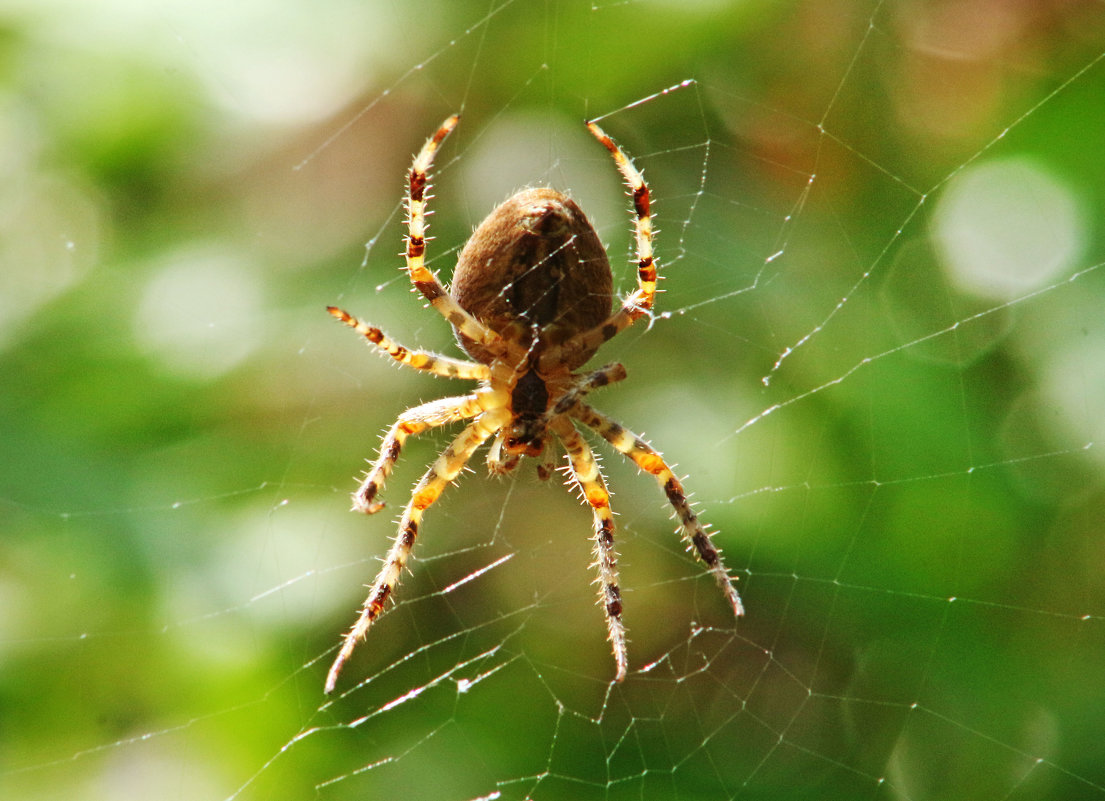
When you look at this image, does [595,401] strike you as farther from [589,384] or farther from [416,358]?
[416,358]

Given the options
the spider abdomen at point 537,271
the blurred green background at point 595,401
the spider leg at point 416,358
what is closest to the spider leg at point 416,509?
the spider leg at point 416,358

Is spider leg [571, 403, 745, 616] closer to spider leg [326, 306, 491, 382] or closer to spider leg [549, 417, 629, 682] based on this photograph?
spider leg [549, 417, 629, 682]

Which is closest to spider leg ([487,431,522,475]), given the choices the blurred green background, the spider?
the spider

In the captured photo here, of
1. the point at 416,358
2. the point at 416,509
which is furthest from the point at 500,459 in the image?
the point at 416,358

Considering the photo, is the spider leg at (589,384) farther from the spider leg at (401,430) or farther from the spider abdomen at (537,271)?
the spider leg at (401,430)

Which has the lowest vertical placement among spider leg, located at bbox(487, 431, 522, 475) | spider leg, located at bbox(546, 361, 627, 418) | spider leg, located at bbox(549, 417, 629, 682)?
spider leg, located at bbox(549, 417, 629, 682)

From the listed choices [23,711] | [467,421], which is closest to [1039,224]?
[467,421]
